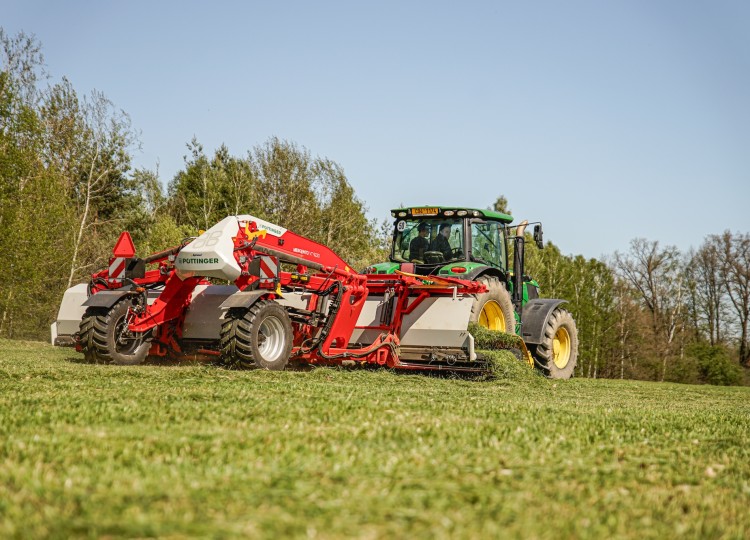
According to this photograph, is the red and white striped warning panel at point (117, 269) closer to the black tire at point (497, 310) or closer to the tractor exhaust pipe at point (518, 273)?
the black tire at point (497, 310)

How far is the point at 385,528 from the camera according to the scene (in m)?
3.09

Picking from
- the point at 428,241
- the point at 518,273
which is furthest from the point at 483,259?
the point at 428,241

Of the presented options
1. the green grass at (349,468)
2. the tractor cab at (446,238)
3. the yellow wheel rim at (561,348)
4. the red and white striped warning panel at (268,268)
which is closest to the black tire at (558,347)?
the yellow wheel rim at (561,348)

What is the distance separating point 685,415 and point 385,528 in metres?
5.72

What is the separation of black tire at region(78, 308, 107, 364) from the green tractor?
15.3ft

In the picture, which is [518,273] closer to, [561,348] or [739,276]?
[561,348]

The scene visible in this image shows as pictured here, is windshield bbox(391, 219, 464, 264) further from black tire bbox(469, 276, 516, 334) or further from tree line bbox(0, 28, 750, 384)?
tree line bbox(0, 28, 750, 384)

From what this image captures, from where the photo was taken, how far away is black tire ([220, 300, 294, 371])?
10570 mm

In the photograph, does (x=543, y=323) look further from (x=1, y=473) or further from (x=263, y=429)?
(x=1, y=473)

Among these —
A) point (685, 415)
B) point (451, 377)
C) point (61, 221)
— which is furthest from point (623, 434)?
point (61, 221)

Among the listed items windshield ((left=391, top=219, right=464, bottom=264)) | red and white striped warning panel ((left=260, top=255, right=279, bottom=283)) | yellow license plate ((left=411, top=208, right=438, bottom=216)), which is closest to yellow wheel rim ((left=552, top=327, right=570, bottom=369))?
windshield ((left=391, top=219, right=464, bottom=264))

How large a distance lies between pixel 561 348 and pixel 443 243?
11.8 feet

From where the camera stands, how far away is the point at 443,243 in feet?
46.9

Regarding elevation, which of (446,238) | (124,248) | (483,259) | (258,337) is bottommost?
(258,337)
